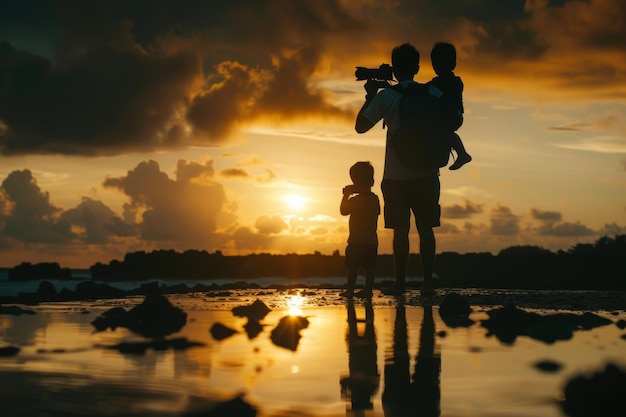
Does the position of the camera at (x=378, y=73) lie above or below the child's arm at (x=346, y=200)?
above

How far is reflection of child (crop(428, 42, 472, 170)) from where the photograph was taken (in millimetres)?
8586

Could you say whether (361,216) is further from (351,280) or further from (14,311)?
(14,311)

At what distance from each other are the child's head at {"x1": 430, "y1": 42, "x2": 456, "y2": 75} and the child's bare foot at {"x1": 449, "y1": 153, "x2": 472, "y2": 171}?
1017mm

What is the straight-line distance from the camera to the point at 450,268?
2686cm

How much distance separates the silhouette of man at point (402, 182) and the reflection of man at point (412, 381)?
3142 mm

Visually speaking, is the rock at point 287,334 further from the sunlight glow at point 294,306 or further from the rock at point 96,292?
the rock at point 96,292

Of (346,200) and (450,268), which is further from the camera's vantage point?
(450,268)

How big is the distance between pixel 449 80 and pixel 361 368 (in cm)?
528

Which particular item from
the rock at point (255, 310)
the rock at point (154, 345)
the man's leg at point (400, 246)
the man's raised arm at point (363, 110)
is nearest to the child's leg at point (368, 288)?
the man's leg at point (400, 246)

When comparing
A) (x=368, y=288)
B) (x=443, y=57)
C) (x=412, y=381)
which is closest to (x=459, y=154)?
(x=443, y=57)

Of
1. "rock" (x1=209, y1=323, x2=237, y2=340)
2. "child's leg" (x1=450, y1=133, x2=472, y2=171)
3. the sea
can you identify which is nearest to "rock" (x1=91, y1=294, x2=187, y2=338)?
the sea

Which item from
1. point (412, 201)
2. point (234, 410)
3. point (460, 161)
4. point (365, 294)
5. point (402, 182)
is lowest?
point (234, 410)

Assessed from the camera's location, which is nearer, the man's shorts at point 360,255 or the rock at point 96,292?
the man's shorts at point 360,255

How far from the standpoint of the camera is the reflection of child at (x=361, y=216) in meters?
10.6
